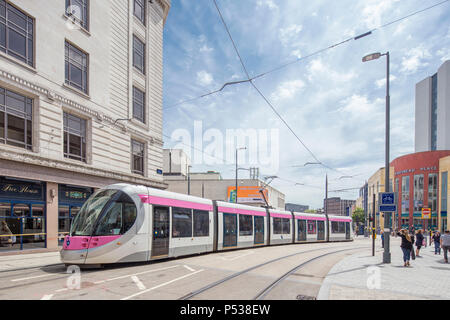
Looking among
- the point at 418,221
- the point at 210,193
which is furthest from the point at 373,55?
the point at 418,221

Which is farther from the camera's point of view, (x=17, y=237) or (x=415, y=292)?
(x=17, y=237)

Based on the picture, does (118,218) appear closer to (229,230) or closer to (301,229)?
(229,230)

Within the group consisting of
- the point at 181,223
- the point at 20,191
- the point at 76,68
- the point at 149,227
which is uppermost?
the point at 76,68

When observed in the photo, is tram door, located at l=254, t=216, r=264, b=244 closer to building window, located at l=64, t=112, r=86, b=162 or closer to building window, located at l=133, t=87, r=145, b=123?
building window, located at l=64, t=112, r=86, b=162

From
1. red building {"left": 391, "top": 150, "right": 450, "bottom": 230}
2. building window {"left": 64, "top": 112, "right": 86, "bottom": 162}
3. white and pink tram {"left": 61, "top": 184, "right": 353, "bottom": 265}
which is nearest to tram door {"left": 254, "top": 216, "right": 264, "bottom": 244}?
white and pink tram {"left": 61, "top": 184, "right": 353, "bottom": 265}

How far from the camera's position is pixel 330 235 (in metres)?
28.0

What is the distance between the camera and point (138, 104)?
24.7 m

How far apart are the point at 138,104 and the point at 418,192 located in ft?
214

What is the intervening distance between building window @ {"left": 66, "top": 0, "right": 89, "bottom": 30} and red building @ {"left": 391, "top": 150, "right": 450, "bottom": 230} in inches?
2599

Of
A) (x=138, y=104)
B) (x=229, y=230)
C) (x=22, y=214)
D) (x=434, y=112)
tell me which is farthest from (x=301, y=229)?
(x=434, y=112)

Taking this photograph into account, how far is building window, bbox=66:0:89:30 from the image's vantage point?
1814cm
